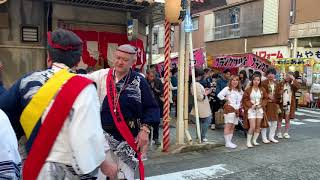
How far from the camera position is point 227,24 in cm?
2852

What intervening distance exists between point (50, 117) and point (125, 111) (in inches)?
60.9

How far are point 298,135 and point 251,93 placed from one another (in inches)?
94.7

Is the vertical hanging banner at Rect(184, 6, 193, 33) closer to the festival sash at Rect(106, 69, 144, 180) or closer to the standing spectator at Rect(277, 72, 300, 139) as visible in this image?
the standing spectator at Rect(277, 72, 300, 139)

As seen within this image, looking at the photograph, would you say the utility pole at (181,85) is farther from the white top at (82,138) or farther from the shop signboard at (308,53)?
the shop signboard at (308,53)

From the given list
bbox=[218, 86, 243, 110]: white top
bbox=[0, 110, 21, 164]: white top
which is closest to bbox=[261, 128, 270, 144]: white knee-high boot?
bbox=[218, 86, 243, 110]: white top

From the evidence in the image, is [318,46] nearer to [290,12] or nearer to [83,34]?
[290,12]

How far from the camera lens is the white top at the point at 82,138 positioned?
2.37m

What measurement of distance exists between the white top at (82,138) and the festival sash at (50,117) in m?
0.03

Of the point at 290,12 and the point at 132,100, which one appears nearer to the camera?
the point at 132,100

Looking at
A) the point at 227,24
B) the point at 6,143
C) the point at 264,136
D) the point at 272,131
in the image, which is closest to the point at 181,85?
the point at 264,136

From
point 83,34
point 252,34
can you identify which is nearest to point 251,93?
point 83,34

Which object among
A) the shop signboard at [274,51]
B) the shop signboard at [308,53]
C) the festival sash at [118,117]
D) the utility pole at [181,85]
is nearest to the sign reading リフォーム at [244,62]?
the utility pole at [181,85]

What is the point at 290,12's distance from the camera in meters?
22.7

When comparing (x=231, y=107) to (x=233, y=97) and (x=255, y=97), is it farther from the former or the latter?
(x=255, y=97)
